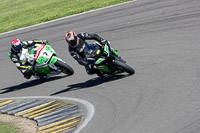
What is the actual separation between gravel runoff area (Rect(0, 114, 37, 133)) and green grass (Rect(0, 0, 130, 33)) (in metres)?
12.4

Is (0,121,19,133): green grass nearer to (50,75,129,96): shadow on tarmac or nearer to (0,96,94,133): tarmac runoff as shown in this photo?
(0,96,94,133): tarmac runoff

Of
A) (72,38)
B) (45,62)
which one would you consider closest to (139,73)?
Answer: (72,38)

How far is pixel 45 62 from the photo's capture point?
1333cm

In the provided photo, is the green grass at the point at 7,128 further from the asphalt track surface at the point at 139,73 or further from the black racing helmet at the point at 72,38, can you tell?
the black racing helmet at the point at 72,38

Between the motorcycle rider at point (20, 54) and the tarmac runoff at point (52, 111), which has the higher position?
the motorcycle rider at point (20, 54)

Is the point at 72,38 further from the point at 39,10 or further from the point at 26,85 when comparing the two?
the point at 39,10

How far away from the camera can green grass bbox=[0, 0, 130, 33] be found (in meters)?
A: 22.8

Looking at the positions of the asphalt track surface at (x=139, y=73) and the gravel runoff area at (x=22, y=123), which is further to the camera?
the gravel runoff area at (x=22, y=123)

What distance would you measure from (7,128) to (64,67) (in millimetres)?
3870

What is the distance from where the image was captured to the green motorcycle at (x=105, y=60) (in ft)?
36.6

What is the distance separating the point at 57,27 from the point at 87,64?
941cm

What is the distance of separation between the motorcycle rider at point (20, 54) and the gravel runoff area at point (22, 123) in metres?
2.67

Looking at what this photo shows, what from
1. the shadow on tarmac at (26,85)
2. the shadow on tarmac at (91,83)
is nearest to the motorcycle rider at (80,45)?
the shadow on tarmac at (91,83)

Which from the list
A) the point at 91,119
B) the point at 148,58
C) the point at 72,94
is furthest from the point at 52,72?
the point at 91,119
